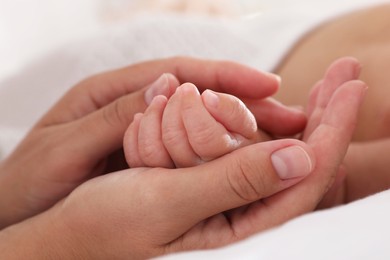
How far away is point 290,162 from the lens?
54cm

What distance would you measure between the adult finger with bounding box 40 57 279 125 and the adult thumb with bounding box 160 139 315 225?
223 millimetres

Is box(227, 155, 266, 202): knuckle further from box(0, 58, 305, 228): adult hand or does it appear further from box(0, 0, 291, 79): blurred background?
box(0, 0, 291, 79): blurred background

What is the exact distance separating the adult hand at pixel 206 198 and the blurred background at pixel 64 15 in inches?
42.7

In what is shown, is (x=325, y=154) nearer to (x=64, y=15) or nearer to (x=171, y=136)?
(x=171, y=136)

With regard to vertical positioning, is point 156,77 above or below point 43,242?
above

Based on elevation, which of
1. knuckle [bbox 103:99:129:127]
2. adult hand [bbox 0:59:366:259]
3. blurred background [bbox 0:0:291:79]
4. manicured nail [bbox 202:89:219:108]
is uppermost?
manicured nail [bbox 202:89:219:108]

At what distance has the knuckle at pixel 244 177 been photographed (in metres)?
0.54

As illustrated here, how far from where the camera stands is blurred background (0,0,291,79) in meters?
1.76

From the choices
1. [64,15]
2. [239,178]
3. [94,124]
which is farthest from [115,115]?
[64,15]

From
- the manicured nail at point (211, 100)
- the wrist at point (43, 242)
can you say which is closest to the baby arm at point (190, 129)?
the manicured nail at point (211, 100)

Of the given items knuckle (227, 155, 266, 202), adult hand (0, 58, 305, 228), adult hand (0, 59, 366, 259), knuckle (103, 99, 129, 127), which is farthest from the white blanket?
knuckle (227, 155, 266, 202)

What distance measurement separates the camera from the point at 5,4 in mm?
1806

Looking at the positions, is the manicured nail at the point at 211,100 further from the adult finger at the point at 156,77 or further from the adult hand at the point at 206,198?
the adult finger at the point at 156,77

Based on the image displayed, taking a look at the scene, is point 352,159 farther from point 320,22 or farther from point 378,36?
point 320,22
